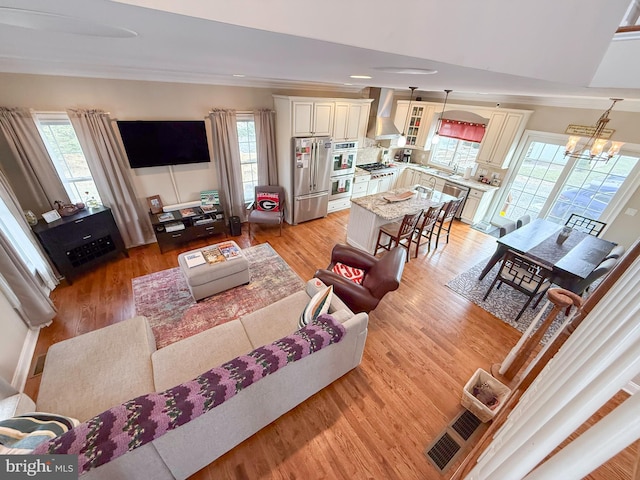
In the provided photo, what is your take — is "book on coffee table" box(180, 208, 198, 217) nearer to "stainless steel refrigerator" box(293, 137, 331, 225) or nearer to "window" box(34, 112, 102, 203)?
"window" box(34, 112, 102, 203)

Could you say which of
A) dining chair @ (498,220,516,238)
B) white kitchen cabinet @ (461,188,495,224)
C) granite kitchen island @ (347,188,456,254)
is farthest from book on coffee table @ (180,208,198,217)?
white kitchen cabinet @ (461,188,495,224)

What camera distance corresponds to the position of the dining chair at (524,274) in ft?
9.52

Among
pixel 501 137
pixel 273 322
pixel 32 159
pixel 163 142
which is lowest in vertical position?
pixel 273 322

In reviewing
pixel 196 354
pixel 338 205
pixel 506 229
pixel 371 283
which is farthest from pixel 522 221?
pixel 196 354

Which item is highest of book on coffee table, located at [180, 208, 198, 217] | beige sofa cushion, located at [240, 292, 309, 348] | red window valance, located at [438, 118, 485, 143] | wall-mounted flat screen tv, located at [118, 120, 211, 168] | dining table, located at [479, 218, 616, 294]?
red window valance, located at [438, 118, 485, 143]

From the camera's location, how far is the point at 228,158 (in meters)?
4.18

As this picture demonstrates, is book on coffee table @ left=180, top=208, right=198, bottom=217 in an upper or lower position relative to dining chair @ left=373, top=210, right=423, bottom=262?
lower

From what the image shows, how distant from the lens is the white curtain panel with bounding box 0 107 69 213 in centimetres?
272

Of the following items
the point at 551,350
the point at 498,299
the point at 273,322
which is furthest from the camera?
the point at 498,299

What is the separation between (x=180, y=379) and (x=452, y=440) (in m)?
2.13

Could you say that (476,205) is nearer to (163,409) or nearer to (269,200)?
(269,200)

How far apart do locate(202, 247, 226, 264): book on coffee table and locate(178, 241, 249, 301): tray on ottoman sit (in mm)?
47

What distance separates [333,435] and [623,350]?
6.67ft

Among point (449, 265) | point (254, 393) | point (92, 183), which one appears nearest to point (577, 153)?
point (449, 265)
